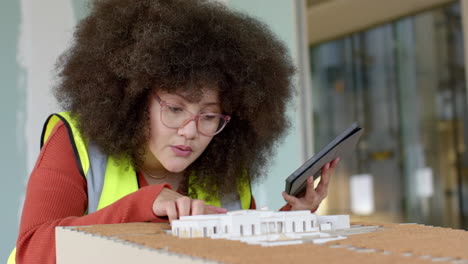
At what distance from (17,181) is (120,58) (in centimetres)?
112

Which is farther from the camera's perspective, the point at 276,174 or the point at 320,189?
the point at 276,174

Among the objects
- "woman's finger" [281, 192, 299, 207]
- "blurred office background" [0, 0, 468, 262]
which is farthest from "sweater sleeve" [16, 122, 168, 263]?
"blurred office background" [0, 0, 468, 262]

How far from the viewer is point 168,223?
1.03 metres

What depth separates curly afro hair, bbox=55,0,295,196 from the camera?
4.43ft

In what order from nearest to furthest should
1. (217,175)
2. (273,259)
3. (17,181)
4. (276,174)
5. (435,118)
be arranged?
(273,259) < (217,175) < (17,181) < (276,174) < (435,118)

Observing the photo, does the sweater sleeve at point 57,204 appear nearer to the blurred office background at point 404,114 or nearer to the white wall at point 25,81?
the white wall at point 25,81

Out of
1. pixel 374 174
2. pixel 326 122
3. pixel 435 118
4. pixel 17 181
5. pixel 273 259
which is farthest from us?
pixel 326 122

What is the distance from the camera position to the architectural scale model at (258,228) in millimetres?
745

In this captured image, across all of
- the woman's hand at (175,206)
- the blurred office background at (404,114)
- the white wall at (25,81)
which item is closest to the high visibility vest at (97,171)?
the woman's hand at (175,206)

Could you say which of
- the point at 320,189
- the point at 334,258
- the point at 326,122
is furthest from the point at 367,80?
the point at 334,258

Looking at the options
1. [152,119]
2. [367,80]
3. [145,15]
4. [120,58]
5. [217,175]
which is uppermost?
[367,80]

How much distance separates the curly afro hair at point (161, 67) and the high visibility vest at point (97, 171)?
23 mm

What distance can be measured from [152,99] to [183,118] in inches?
5.0

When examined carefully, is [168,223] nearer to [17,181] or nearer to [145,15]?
[145,15]
